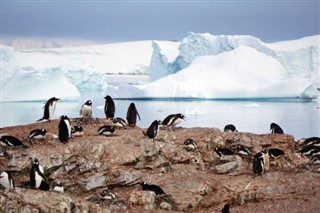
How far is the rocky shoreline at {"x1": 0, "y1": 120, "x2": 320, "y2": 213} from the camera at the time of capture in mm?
9312

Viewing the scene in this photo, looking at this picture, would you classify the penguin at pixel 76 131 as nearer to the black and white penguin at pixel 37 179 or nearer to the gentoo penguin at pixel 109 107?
the black and white penguin at pixel 37 179

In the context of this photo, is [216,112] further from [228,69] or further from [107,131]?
[107,131]

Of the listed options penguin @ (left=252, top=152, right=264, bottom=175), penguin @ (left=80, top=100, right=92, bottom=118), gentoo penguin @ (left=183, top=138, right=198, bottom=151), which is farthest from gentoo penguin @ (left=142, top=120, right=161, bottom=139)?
penguin @ (left=80, top=100, right=92, bottom=118)

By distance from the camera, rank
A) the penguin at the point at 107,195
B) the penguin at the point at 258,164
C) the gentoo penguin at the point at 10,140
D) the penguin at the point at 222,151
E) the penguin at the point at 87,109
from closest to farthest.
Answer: the penguin at the point at 107,195
the gentoo penguin at the point at 10,140
the penguin at the point at 258,164
the penguin at the point at 222,151
the penguin at the point at 87,109

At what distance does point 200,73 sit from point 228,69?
1.49 m

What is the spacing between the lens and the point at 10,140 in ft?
32.2

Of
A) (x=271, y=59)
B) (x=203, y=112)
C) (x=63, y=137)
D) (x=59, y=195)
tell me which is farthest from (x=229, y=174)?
(x=271, y=59)

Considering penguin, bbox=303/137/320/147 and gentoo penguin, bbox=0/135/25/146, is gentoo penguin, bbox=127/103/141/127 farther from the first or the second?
penguin, bbox=303/137/320/147

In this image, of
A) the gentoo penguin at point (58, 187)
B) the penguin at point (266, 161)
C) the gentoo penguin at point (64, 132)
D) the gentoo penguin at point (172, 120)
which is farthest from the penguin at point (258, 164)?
the gentoo penguin at point (58, 187)

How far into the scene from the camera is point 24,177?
955 centimetres

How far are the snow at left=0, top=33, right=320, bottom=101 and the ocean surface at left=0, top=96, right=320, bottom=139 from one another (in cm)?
80

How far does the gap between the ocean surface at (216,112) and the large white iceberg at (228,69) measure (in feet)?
2.68

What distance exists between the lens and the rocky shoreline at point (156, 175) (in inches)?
367

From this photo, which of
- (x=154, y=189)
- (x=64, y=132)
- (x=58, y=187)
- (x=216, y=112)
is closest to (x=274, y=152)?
(x=154, y=189)
